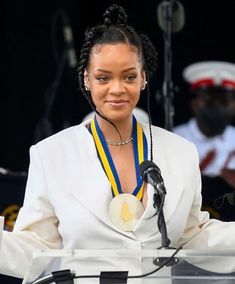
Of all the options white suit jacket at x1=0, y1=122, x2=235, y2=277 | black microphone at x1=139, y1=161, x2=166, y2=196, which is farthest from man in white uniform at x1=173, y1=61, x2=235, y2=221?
black microphone at x1=139, y1=161, x2=166, y2=196

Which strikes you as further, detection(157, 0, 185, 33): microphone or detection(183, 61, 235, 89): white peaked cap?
detection(183, 61, 235, 89): white peaked cap

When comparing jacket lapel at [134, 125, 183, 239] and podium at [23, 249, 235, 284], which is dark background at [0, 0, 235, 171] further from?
podium at [23, 249, 235, 284]

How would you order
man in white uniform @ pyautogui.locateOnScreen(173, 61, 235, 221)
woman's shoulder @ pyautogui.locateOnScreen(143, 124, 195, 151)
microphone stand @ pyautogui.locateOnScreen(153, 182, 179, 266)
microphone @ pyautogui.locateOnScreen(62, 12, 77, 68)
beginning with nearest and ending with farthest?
microphone stand @ pyautogui.locateOnScreen(153, 182, 179, 266), woman's shoulder @ pyautogui.locateOnScreen(143, 124, 195, 151), microphone @ pyautogui.locateOnScreen(62, 12, 77, 68), man in white uniform @ pyautogui.locateOnScreen(173, 61, 235, 221)

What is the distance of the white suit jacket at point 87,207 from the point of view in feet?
12.2

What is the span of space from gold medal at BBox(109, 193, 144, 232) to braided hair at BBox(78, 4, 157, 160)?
0.36 metres

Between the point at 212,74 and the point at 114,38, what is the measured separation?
4.17m

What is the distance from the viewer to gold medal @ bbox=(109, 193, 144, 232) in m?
3.73

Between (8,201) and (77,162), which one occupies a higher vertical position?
(77,162)

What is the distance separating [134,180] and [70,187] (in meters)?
0.24

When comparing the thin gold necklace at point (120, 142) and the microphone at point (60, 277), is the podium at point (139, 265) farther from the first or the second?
the thin gold necklace at point (120, 142)

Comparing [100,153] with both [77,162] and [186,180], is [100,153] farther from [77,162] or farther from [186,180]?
[186,180]

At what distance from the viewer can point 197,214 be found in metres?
3.95

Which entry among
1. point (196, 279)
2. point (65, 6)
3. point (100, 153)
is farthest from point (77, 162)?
point (65, 6)

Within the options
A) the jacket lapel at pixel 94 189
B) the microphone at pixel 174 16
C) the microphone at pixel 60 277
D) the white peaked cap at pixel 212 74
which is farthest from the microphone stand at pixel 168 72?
the microphone at pixel 60 277
